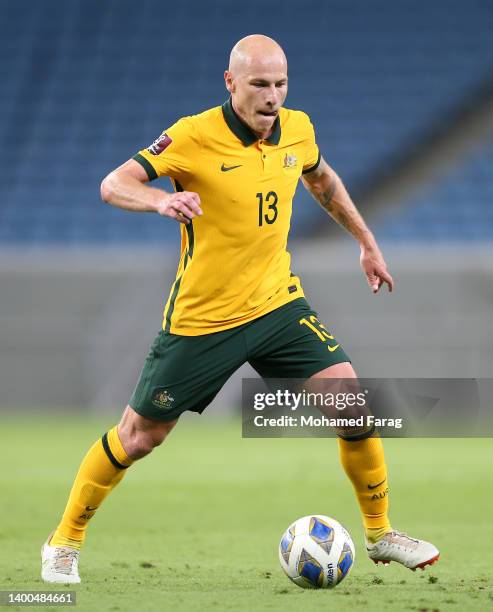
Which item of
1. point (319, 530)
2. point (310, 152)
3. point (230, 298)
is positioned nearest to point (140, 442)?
point (230, 298)

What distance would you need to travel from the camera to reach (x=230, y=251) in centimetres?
493

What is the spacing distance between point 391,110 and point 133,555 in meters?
12.0

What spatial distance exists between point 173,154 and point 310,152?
0.75 meters

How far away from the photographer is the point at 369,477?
16.9 ft

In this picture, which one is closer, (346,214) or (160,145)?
(160,145)

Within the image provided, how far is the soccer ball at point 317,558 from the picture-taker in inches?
186

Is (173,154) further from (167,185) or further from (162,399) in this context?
(167,185)

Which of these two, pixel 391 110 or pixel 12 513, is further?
pixel 391 110

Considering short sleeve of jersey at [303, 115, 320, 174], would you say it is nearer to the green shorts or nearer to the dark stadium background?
the green shorts

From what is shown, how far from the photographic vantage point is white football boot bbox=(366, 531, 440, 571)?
5.04 metres

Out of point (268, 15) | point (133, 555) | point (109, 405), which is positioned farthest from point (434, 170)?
point (133, 555)

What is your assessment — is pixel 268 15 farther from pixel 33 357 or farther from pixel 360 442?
pixel 360 442

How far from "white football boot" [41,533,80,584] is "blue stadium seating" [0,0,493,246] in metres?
10.7

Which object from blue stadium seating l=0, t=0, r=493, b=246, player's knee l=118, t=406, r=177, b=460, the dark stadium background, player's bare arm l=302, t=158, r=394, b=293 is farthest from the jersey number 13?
blue stadium seating l=0, t=0, r=493, b=246
